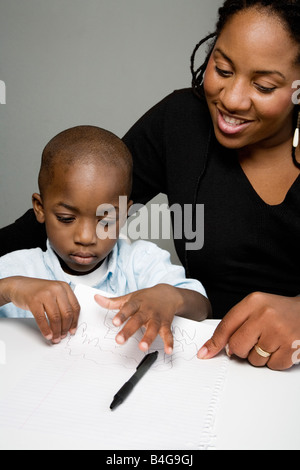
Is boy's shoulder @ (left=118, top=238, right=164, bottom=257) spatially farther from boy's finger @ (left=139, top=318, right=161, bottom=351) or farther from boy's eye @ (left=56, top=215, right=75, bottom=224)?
boy's finger @ (left=139, top=318, right=161, bottom=351)

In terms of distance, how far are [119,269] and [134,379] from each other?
0.48 meters

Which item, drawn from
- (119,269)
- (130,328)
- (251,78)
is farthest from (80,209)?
(251,78)

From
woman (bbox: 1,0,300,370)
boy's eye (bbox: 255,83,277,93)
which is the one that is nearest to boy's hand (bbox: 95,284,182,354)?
woman (bbox: 1,0,300,370)

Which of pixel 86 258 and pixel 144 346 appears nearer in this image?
pixel 144 346

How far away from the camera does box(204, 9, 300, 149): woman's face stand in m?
0.98

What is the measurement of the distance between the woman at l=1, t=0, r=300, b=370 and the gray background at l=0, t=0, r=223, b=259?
3.76 feet

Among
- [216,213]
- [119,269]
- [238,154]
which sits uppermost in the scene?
[238,154]

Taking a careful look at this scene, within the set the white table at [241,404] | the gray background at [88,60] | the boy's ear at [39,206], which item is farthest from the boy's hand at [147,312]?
the gray background at [88,60]

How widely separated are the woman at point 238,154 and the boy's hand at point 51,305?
0.38 m

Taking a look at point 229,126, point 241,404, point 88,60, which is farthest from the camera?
point 88,60

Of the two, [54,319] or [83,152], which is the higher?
[83,152]

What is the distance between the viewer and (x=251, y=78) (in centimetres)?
102

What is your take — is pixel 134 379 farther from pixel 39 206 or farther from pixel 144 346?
pixel 39 206
